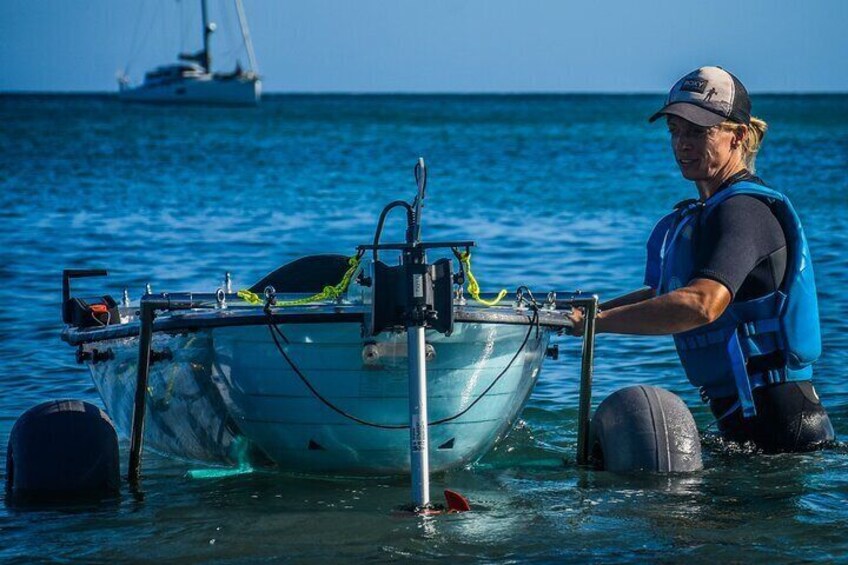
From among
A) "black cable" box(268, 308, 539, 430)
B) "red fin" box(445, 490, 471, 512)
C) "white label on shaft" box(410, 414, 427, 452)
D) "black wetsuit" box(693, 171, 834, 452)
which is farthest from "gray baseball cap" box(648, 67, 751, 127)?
"red fin" box(445, 490, 471, 512)

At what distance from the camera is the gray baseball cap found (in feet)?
20.6

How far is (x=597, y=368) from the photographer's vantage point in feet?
34.9

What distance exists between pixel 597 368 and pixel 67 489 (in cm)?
481

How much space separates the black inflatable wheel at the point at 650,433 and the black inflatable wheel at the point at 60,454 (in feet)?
7.53

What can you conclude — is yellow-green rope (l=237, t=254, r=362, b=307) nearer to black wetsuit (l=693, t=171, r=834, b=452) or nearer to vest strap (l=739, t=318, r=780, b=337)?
black wetsuit (l=693, t=171, r=834, b=452)

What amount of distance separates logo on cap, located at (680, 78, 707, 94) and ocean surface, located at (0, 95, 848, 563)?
5.42ft

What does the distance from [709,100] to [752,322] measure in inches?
38.1

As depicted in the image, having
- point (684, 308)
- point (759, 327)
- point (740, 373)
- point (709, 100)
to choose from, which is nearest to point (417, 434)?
point (684, 308)

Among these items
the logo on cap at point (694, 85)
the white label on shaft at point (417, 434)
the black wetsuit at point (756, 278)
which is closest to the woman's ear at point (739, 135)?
the black wetsuit at point (756, 278)

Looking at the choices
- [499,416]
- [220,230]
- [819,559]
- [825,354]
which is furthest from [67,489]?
[220,230]

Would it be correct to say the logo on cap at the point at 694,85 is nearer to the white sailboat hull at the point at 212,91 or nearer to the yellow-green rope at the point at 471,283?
the yellow-green rope at the point at 471,283

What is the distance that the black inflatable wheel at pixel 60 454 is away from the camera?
22.0 ft

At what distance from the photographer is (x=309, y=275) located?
7758 millimetres

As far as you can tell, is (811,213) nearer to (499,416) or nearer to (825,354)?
(825,354)
